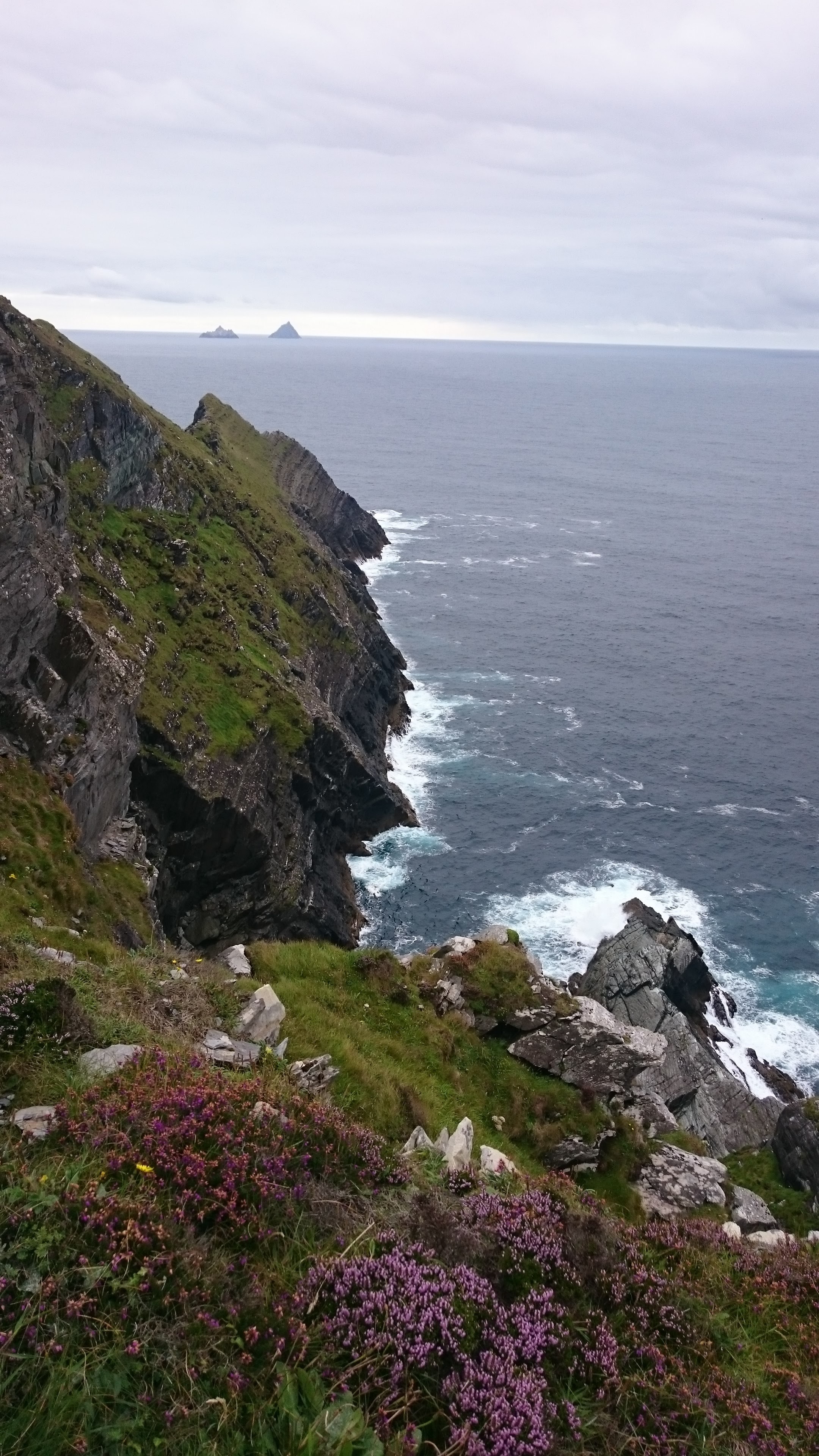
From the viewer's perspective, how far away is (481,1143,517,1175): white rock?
1080 centimetres

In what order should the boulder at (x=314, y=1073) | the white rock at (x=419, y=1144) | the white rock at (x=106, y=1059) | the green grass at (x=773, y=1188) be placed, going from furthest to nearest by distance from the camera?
the green grass at (x=773, y=1188)
the boulder at (x=314, y=1073)
the white rock at (x=419, y=1144)
the white rock at (x=106, y=1059)

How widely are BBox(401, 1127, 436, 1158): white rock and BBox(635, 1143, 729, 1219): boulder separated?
8.55 m

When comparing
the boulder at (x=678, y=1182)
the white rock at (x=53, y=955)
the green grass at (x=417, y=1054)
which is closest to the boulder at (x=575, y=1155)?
the green grass at (x=417, y=1054)

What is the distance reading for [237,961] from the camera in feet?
62.2

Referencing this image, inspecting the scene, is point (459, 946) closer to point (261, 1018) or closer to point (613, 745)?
point (261, 1018)

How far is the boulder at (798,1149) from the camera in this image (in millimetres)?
28281

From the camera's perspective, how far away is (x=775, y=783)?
70.5m

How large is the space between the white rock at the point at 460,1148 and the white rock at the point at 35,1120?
458cm

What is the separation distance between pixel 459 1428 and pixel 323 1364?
0.99m

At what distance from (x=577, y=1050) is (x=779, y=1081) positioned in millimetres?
29068

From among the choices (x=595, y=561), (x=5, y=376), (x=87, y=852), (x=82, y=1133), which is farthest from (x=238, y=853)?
(x=595, y=561)

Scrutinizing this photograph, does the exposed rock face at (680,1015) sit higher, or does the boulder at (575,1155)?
the boulder at (575,1155)

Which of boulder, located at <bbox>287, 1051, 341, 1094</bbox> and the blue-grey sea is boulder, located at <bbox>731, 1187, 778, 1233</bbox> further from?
the blue-grey sea

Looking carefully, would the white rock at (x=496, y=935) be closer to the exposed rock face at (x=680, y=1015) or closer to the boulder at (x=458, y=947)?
the boulder at (x=458, y=947)
